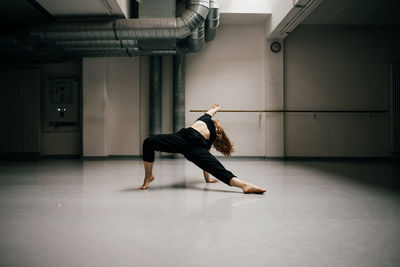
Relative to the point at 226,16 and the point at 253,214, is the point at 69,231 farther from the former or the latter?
the point at 226,16

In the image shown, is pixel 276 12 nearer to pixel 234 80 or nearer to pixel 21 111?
pixel 234 80

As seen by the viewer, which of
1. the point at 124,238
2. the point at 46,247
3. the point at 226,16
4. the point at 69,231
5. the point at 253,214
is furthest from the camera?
the point at 226,16

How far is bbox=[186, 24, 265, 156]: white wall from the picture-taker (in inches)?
249

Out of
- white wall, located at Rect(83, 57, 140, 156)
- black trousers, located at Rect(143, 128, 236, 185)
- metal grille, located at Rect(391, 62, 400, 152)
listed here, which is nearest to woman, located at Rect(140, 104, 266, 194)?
black trousers, located at Rect(143, 128, 236, 185)

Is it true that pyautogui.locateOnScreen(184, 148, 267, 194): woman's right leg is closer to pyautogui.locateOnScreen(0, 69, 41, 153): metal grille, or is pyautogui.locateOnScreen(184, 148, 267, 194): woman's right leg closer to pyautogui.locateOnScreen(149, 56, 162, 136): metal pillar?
pyautogui.locateOnScreen(149, 56, 162, 136): metal pillar

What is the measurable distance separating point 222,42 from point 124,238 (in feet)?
18.5

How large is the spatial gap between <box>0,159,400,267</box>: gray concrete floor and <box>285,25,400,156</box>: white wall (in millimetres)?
3306

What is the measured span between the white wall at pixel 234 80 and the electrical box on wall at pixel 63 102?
8.93 feet

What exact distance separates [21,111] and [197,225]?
6.57 m

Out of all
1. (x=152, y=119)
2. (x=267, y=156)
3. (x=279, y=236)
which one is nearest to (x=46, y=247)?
(x=279, y=236)

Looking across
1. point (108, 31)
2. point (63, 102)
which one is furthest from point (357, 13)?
point (63, 102)

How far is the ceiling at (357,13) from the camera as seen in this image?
5.10m

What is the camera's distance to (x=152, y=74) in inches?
243

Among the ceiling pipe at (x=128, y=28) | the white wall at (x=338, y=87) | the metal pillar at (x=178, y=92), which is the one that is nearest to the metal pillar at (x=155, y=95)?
the metal pillar at (x=178, y=92)
